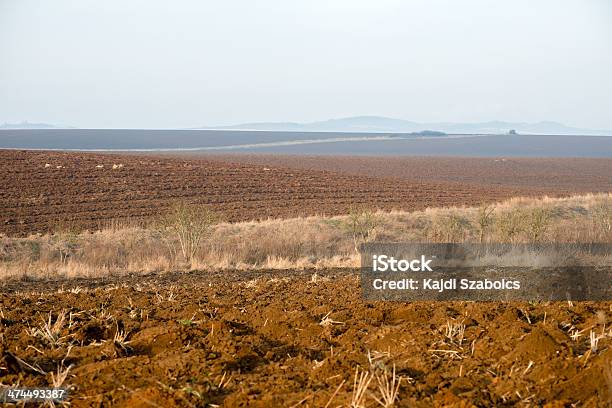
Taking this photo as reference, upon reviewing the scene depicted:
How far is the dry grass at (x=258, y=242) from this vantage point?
14172mm

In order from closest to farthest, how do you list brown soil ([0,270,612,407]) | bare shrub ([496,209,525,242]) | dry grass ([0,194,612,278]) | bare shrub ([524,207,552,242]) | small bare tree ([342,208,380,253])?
1. brown soil ([0,270,612,407])
2. dry grass ([0,194,612,278])
3. bare shrub ([524,207,552,242])
4. bare shrub ([496,209,525,242])
5. small bare tree ([342,208,380,253])

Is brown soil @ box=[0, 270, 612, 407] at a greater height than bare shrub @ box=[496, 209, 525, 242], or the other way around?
brown soil @ box=[0, 270, 612, 407]

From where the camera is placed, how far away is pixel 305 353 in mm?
4559

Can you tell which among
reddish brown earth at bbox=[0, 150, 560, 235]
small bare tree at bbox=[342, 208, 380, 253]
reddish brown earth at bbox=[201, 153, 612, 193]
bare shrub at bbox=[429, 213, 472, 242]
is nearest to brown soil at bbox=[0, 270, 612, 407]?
bare shrub at bbox=[429, 213, 472, 242]

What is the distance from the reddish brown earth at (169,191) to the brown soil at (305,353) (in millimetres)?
17785

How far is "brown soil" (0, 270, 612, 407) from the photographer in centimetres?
354

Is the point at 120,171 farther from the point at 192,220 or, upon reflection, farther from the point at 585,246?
the point at 585,246

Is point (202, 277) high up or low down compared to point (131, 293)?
down

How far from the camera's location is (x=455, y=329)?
4934 millimetres

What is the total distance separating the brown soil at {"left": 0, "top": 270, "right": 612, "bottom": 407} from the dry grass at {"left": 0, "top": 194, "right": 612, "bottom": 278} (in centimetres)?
743

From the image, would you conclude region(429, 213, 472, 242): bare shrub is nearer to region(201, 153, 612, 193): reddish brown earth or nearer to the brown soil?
the brown soil

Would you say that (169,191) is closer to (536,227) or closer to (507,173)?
(536,227)

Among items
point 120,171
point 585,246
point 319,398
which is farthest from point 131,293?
point 120,171

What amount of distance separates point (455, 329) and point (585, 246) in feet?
39.9
